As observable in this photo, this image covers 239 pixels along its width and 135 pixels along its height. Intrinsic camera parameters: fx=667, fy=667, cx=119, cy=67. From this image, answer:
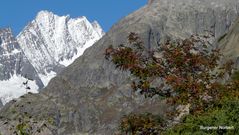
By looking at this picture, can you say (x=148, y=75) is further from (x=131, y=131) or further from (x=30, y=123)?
(x=30, y=123)

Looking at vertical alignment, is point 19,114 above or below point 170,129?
above

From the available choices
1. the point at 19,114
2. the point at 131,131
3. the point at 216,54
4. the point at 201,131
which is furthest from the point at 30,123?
the point at 216,54

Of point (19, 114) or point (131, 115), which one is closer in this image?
point (19, 114)

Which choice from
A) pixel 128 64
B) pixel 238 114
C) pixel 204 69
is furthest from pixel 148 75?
pixel 238 114

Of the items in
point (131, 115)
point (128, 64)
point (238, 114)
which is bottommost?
point (238, 114)

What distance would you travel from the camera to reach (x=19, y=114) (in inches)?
914

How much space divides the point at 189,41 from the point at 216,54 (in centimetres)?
153

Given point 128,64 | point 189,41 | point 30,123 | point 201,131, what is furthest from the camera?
point 189,41

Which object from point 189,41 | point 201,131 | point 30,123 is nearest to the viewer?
point 201,131

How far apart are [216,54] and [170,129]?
5.80 m

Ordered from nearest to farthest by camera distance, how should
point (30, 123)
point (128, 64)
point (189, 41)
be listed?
point (30, 123), point (128, 64), point (189, 41)

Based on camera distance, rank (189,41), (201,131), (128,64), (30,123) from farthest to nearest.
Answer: (189,41) → (128,64) → (30,123) → (201,131)

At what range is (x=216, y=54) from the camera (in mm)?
27875

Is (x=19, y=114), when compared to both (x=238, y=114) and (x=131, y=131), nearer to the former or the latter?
(x=131, y=131)
